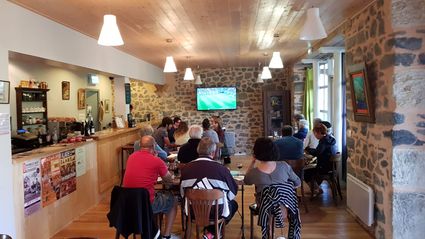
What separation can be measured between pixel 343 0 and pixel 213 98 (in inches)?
284

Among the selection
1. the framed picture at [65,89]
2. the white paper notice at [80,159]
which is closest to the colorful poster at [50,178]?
A: the white paper notice at [80,159]

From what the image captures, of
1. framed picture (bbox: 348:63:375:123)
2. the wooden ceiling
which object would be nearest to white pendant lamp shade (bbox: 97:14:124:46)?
the wooden ceiling

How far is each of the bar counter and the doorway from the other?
3031 mm

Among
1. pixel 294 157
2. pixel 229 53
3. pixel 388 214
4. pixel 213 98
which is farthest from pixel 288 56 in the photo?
pixel 388 214

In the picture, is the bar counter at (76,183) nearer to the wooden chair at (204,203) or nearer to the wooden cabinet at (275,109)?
the wooden chair at (204,203)

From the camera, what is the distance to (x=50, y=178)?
13.8 feet

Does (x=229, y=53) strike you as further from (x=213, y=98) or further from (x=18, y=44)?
(x=18, y=44)

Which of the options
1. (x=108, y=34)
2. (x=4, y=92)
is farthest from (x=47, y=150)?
(x=108, y=34)

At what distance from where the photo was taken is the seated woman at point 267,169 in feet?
11.3

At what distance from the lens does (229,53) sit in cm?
758

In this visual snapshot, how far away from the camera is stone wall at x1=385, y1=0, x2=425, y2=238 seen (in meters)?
3.32

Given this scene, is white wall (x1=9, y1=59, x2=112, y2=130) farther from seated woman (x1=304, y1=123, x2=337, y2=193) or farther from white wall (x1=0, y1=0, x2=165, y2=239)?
seated woman (x1=304, y1=123, x2=337, y2=193)

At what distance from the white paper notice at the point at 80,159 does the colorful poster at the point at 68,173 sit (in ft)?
0.34

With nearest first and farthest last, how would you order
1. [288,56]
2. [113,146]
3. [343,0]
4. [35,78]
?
[343,0] < [113,146] < [35,78] < [288,56]
